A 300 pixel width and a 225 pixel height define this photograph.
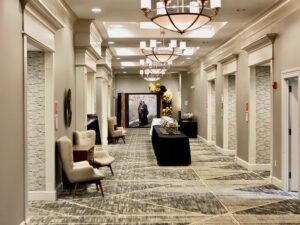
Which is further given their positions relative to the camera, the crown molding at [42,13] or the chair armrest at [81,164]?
the chair armrest at [81,164]

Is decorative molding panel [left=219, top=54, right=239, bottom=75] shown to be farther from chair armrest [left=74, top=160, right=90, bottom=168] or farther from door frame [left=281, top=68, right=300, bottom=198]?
chair armrest [left=74, top=160, right=90, bottom=168]

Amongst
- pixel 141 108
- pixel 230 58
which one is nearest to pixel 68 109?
pixel 230 58

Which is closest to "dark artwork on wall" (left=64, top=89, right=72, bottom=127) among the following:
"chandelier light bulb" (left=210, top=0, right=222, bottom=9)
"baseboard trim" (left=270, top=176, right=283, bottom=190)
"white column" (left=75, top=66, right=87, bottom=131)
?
"white column" (left=75, top=66, right=87, bottom=131)

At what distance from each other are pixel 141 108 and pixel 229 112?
15593 mm

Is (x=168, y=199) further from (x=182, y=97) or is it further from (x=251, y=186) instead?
(x=182, y=97)

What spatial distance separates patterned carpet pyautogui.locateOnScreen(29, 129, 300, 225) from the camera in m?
6.14

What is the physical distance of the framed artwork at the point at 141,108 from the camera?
29.2 meters

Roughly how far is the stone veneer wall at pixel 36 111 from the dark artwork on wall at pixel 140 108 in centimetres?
2183

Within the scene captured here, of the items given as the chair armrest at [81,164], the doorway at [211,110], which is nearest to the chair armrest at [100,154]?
the chair armrest at [81,164]

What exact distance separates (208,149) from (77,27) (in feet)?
24.8

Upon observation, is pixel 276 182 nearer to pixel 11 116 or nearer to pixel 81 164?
pixel 81 164

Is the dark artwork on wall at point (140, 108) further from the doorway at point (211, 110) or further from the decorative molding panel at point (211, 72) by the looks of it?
the decorative molding panel at point (211, 72)

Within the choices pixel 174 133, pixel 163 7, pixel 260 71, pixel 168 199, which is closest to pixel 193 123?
pixel 174 133

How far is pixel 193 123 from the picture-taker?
20484 millimetres
